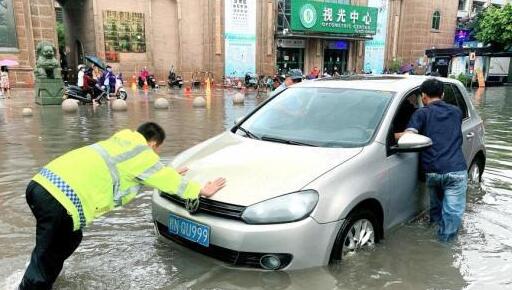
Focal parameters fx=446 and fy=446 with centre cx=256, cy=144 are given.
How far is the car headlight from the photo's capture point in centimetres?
302

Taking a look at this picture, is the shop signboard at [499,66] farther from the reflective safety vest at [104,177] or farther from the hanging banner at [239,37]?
the reflective safety vest at [104,177]

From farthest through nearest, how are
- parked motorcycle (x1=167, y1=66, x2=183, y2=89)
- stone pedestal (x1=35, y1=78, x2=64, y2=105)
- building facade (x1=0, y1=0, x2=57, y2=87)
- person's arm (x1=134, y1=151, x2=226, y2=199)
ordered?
1. parked motorcycle (x1=167, y1=66, x2=183, y2=89)
2. building facade (x1=0, y1=0, x2=57, y2=87)
3. stone pedestal (x1=35, y1=78, x2=64, y2=105)
4. person's arm (x1=134, y1=151, x2=226, y2=199)

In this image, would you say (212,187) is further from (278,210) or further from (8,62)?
(8,62)

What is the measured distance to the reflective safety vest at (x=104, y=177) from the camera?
2.76m

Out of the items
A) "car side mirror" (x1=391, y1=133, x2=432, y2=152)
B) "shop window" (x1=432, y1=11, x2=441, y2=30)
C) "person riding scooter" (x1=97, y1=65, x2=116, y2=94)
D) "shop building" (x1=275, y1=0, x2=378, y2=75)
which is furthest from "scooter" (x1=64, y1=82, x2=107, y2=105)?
"shop window" (x1=432, y1=11, x2=441, y2=30)

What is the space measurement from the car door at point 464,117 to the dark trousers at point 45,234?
4058 millimetres

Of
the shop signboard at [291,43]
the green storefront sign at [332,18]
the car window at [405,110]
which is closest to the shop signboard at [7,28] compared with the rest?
the shop signboard at [291,43]

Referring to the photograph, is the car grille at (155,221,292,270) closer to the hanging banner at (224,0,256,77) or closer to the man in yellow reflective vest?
the man in yellow reflective vest

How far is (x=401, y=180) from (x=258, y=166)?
135 cm

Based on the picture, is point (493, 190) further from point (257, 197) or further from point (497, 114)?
point (497, 114)

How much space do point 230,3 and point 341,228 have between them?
94.4 feet

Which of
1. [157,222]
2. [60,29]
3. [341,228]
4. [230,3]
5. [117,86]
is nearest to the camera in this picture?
[341,228]

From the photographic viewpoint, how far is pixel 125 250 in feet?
12.9

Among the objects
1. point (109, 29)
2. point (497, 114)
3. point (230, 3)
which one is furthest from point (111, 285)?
point (230, 3)
